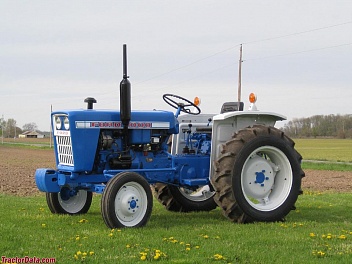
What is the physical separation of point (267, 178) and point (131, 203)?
2334 mm

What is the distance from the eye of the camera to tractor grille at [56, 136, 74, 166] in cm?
812

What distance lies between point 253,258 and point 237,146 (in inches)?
110

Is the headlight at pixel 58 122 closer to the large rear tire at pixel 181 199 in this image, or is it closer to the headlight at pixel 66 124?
the headlight at pixel 66 124

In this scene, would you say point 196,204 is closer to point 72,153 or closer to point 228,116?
point 228,116

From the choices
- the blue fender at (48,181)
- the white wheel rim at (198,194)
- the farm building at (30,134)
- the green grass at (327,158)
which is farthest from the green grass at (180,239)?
the farm building at (30,134)

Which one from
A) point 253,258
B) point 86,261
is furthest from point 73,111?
point 253,258

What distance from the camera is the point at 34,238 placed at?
662 cm

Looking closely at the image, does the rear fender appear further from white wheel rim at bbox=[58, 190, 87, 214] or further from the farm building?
the farm building

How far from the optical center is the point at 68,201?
29.8 ft

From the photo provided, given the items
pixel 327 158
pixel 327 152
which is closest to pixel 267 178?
pixel 327 158

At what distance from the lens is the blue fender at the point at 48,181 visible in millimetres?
8055

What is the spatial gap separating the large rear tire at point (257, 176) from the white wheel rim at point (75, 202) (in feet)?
7.41

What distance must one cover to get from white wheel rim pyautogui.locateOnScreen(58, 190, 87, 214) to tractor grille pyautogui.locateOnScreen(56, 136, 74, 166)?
0.86 meters

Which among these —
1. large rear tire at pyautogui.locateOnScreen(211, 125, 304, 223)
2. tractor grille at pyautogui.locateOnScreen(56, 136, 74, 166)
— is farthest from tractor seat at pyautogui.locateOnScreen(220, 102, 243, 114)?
tractor grille at pyautogui.locateOnScreen(56, 136, 74, 166)
